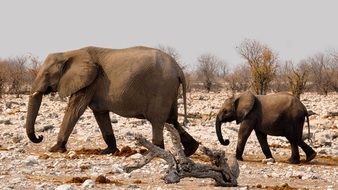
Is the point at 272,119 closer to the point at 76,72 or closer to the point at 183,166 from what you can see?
the point at 76,72

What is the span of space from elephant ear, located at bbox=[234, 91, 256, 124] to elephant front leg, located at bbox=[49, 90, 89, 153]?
3.99m

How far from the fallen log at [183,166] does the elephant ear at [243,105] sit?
6.62 m

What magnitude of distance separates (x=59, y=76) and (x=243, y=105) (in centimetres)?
465

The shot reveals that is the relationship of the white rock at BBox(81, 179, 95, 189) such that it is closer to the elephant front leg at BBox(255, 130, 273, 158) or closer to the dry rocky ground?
the dry rocky ground

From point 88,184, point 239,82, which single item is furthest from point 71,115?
point 239,82

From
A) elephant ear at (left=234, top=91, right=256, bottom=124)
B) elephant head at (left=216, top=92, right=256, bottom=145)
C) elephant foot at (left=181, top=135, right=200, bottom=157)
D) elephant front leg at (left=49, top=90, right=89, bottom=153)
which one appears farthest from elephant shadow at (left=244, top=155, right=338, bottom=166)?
elephant front leg at (left=49, top=90, right=89, bottom=153)

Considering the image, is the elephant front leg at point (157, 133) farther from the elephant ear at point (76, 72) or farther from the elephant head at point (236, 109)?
the elephant head at point (236, 109)

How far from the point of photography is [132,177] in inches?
486

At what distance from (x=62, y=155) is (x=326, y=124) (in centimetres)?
1528

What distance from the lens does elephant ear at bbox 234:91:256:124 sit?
17953mm

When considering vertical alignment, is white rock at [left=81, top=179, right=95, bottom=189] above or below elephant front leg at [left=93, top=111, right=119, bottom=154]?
above

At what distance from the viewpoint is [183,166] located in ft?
36.5

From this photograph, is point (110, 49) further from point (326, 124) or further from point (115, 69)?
point (326, 124)

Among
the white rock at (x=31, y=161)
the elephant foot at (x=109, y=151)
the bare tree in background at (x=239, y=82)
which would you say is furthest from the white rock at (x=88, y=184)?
the bare tree in background at (x=239, y=82)
